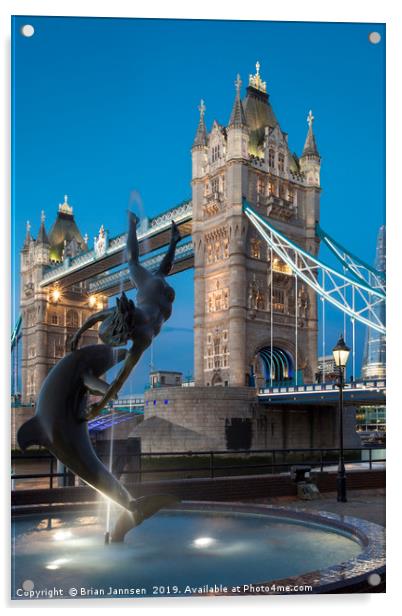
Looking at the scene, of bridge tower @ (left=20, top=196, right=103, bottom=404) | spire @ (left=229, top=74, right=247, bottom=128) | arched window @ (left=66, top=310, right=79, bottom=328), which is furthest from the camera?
arched window @ (left=66, top=310, right=79, bottom=328)

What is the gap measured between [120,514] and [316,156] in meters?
45.7

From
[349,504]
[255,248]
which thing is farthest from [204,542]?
[255,248]

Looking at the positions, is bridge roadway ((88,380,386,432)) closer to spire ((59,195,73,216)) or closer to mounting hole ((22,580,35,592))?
mounting hole ((22,580,35,592))

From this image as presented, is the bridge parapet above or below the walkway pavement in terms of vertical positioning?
above

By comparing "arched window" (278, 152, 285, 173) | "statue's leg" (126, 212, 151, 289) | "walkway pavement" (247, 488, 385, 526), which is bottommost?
"walkway pavement" (247, 488, 385, 526)

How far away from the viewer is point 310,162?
166ft

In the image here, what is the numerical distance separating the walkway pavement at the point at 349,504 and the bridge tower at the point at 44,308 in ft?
181

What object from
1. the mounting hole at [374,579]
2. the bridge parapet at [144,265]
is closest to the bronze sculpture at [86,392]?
the mounting hole at [374,579]

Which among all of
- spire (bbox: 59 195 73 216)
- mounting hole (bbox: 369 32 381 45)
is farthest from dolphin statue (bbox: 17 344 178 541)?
spire (bbox: 59 195 73 216)

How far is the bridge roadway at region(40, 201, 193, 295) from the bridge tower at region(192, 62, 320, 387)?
9.66 feet

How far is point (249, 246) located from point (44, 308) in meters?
30.8

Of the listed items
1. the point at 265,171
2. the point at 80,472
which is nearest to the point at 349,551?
the point at 80,472

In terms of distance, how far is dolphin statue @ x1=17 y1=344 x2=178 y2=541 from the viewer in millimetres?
7066
